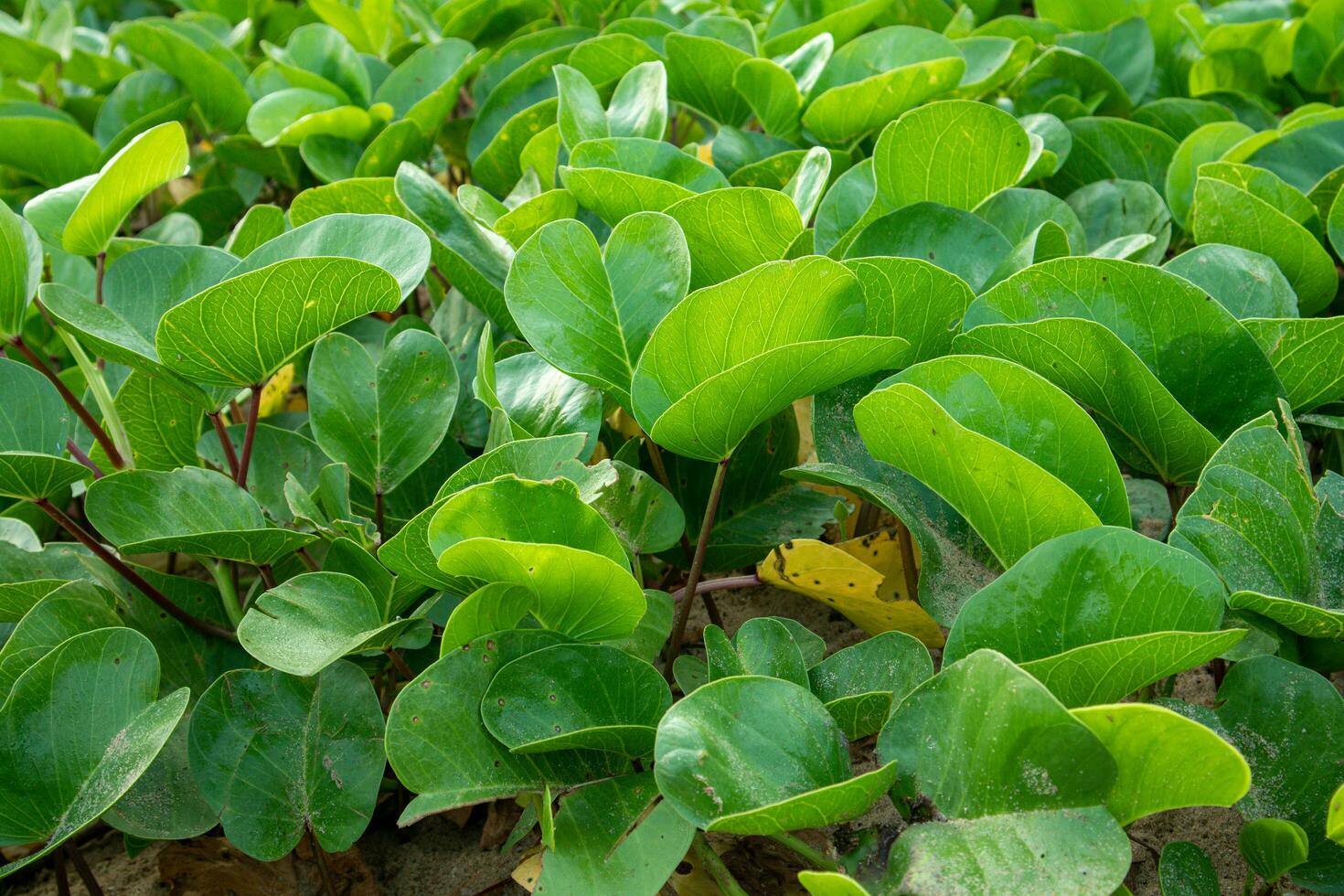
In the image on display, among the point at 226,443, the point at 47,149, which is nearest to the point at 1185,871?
the point at 226,443

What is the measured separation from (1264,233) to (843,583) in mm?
498

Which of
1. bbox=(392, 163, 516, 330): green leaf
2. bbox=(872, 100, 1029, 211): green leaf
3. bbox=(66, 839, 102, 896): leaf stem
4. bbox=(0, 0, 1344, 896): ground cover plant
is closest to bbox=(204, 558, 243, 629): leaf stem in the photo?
bbox=(0, 0, 1344, 896): ground cover plant

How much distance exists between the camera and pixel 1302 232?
1002 millimetres

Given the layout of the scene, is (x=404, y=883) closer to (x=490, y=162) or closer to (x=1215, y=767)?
(x=1215, y=767)

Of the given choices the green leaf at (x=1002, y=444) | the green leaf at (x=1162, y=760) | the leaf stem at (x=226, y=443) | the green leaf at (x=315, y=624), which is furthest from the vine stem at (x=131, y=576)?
the green leaf at (x=1162, y=760)

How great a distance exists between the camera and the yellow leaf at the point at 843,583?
0.92m

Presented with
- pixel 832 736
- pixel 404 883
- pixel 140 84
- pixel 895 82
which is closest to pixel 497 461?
pixel 832 736

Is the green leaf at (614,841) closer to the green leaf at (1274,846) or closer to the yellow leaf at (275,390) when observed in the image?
the green leaf at (1274,846)

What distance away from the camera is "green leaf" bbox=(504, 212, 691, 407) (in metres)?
0.88

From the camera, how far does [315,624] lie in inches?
33.0

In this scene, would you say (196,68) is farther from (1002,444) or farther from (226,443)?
(1002,444)

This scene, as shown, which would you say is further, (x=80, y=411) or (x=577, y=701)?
(x=80, y=411)

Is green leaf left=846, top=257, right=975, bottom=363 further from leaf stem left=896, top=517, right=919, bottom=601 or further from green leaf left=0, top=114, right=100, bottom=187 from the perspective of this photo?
green leaf left=0, top=114, right=100, bottom=187

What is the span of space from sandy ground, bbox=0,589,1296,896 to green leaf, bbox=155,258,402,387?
17.6 inches
